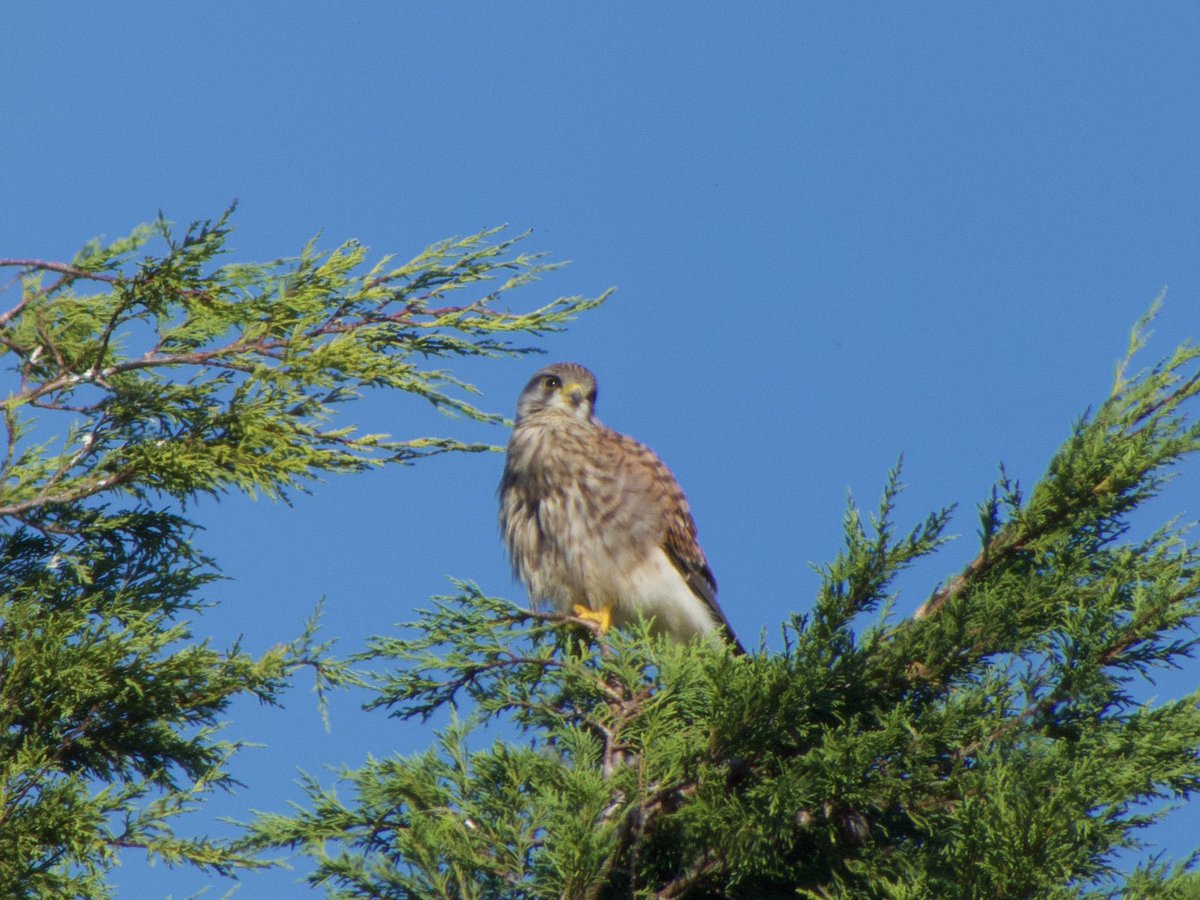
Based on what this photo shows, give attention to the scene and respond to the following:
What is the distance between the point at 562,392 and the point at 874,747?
2.79 metres

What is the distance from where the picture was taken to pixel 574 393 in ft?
17.1

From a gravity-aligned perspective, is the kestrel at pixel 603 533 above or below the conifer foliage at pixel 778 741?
above

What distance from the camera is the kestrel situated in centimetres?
473

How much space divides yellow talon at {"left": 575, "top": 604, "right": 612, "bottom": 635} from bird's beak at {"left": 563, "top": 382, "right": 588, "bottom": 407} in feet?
2.64

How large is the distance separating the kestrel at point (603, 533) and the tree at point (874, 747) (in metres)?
1.79

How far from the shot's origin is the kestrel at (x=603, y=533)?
4727 millimetres

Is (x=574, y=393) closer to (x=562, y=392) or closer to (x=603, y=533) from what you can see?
(x=562, y=392)

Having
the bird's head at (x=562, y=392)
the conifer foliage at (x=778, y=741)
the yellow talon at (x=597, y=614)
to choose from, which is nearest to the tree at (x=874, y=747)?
the conifer foliage at (x=778, y=741)

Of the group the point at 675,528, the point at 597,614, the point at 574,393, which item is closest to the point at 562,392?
the point at 574,393

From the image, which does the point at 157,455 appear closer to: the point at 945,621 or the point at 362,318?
the point at 362,318

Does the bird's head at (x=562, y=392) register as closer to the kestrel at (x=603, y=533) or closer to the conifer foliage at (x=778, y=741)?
the kestrel at (x=603, y=533)

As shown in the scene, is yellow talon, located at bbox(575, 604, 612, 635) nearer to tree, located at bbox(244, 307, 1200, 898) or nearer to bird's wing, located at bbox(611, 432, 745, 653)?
bird's wing, located at bbox(611, 432, 745, 653)

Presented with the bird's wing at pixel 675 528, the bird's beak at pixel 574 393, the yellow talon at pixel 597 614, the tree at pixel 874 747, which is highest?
the bird's beak at pixel 574 393

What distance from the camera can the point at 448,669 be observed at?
3.34 metres
